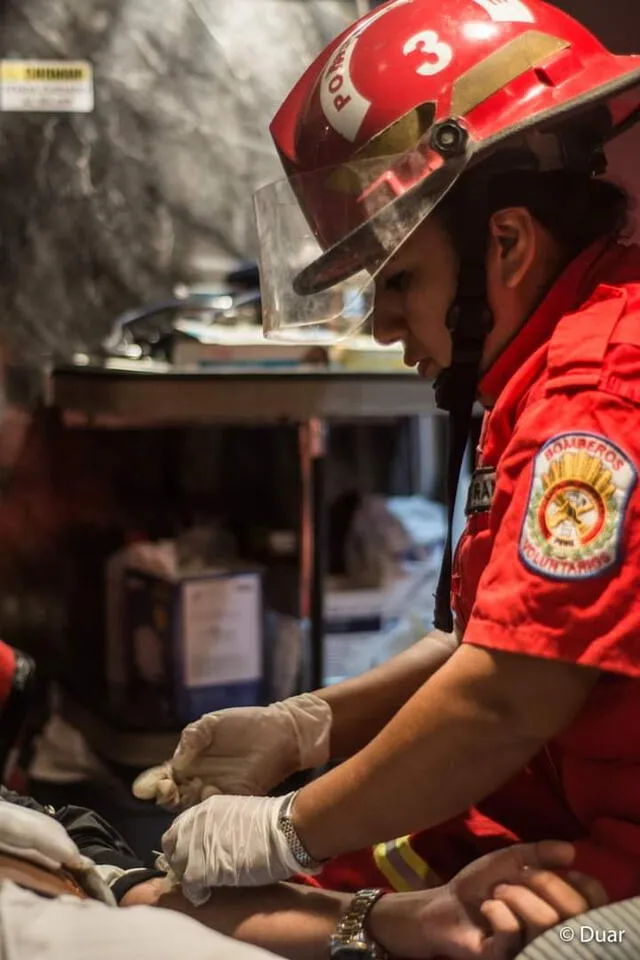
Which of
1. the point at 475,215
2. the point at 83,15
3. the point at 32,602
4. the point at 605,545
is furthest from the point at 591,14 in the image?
the point at 32,602

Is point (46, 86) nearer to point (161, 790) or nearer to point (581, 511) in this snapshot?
point (161, 790)

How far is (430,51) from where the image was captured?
0.96 meters

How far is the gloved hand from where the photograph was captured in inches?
41.5

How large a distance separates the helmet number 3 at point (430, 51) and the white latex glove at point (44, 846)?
67cm

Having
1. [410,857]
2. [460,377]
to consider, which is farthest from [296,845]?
[460,377]

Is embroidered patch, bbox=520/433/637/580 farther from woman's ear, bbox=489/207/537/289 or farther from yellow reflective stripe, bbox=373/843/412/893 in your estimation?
yellow reflective stripe, bbox=373/843/412/893

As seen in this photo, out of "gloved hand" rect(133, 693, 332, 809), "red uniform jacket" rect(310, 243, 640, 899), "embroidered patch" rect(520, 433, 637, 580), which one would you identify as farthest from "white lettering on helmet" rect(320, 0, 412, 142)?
"gloved hand" rect(133, 693, 332, 809)

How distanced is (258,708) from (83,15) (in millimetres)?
1814

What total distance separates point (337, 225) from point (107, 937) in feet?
1.99

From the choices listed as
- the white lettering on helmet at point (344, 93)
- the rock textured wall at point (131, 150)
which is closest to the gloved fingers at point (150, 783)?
the white lettering on helmet at point (344, 93)

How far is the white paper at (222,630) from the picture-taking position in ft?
6.38

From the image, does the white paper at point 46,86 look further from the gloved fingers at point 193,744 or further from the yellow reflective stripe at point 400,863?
the yellow reflective stripe at point 400,863

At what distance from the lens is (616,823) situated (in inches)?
33.3

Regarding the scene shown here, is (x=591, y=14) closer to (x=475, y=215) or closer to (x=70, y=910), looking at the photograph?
(x=475, y=215)
